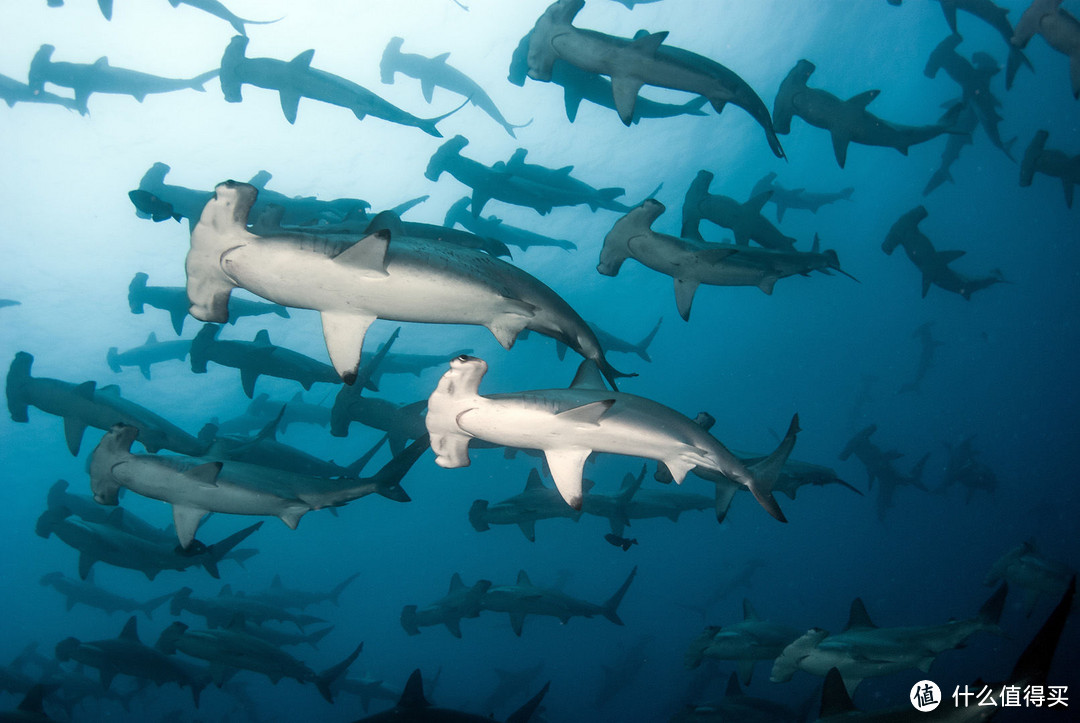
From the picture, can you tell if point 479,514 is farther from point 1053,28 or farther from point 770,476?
point 1053,28

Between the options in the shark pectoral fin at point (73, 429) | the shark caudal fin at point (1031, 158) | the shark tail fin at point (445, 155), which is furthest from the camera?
the shark caudal fin at point (1031, 158)

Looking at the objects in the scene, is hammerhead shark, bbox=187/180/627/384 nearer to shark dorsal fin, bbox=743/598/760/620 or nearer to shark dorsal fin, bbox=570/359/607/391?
shark dorsal fin, bbox=570/359/607/391

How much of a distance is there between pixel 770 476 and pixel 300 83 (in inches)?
406

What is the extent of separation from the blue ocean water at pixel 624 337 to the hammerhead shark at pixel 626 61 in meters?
7.41

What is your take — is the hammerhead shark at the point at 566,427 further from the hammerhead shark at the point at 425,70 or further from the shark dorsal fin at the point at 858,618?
the hammerhead shark at the point at 425,70

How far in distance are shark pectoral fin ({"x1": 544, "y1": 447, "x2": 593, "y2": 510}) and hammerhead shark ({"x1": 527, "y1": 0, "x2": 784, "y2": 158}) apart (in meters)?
4.66

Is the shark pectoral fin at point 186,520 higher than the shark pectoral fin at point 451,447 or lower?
lower

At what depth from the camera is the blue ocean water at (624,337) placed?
21984mm

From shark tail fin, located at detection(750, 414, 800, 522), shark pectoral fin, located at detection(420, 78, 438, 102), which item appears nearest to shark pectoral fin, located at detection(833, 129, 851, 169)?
shark tail fin, located at detection(750, 414, 800, 522)

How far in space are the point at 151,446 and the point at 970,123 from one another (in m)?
25.3

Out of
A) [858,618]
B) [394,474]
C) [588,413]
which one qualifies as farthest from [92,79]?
[858,618]

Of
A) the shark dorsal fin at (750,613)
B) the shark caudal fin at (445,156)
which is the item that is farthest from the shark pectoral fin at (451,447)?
the shark caudal fin at (445,156)

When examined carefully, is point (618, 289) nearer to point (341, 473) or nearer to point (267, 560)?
point (341, 473)

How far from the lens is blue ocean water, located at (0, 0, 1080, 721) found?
21984 millimetres
